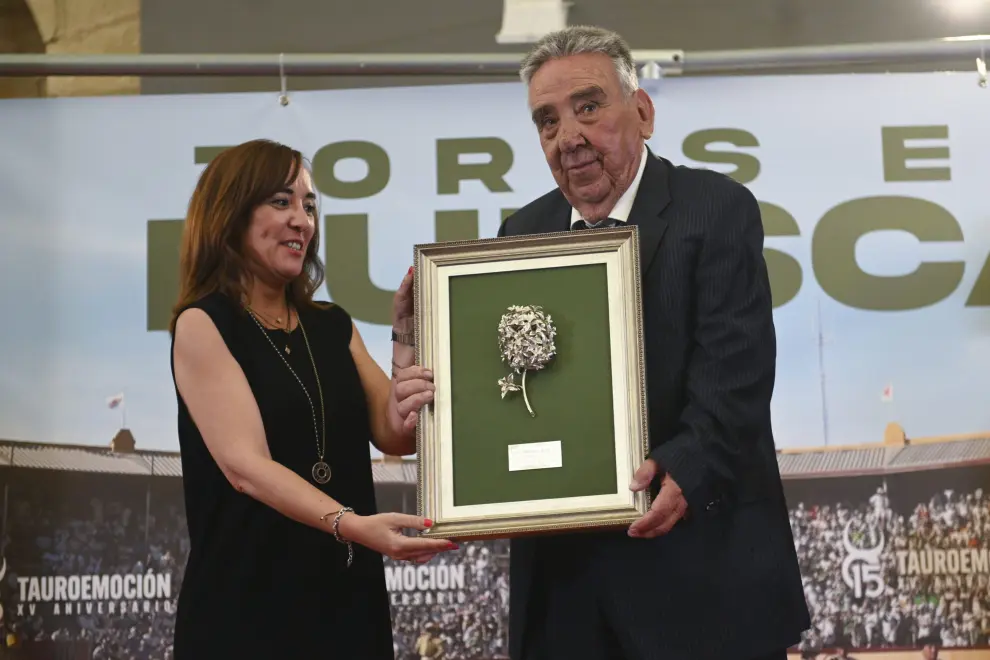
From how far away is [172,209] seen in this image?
379 centimetres

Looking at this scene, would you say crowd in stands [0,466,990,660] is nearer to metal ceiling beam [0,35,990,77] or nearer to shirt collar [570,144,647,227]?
metal ceiling beam [0,35,990,77]

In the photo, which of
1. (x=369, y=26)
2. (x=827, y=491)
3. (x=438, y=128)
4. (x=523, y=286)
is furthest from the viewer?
(x=369, y=26)

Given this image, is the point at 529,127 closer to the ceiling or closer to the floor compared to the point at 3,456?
closer to the ceiling

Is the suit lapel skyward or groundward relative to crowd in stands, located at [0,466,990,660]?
skyward

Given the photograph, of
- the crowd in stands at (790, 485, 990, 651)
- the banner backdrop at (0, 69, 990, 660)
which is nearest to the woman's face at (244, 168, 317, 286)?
the banner backdrop at (0, 69, 990, 660)

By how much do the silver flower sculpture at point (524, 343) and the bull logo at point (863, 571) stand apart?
178cm

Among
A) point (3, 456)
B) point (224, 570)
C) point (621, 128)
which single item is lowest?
point (224, 570)

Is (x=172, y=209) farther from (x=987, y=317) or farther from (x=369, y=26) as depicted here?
(x=987, y=317)

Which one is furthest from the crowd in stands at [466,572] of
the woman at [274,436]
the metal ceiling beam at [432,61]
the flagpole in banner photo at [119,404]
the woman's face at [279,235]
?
the woman's face at [279,235]

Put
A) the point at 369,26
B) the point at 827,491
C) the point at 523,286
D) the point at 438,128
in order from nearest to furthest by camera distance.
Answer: the point at 523,286 → the point at 827,491 → the point at 438,128 → the point at 369,26

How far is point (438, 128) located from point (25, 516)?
5.84 feet

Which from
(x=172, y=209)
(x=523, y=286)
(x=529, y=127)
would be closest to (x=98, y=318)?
(x=172, y=209)

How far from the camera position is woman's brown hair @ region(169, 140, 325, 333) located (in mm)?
2424

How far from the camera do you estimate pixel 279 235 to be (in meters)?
2.45
